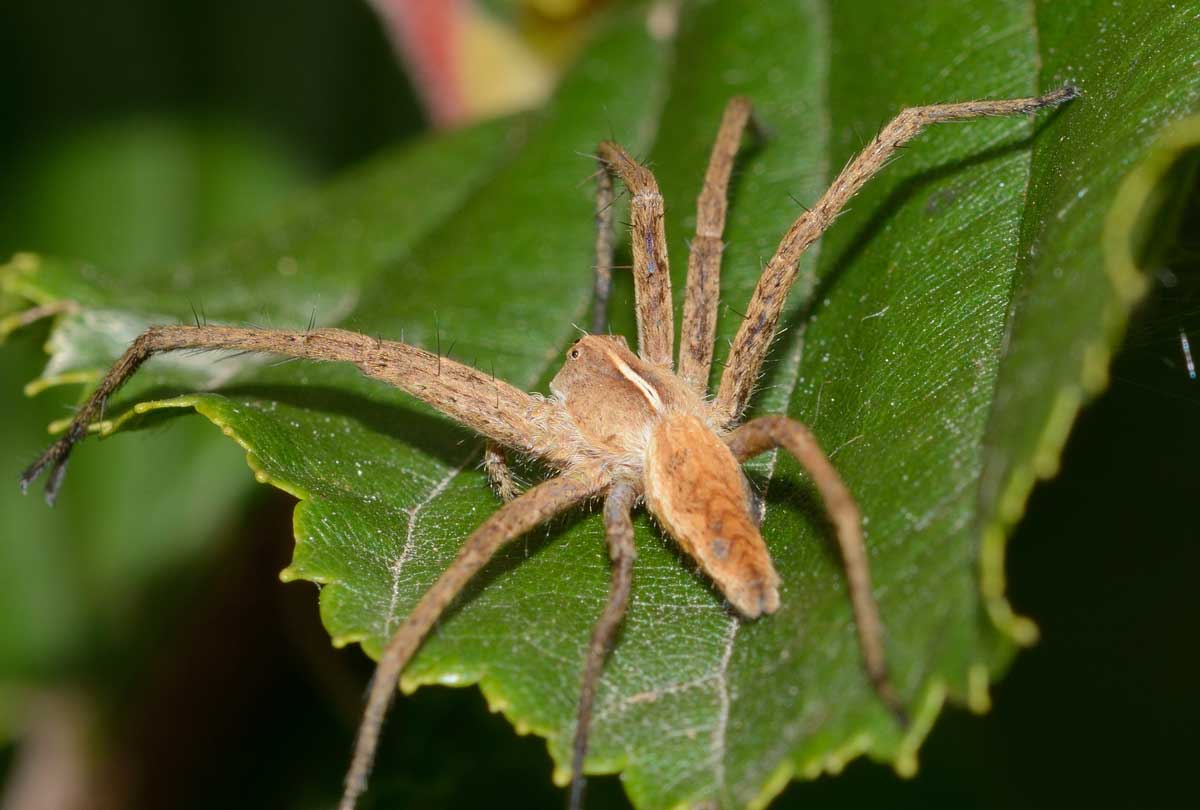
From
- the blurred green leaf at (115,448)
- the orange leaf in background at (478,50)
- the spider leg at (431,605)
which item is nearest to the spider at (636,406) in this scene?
the spider leg at (431,605)

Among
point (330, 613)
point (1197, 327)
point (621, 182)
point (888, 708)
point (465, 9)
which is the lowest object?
point (888, 708)

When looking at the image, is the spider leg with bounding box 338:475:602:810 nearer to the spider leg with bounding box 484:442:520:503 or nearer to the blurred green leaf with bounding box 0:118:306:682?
the spider leg with bounding box 484:442:520:503

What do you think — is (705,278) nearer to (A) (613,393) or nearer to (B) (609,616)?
(A) (613,393)

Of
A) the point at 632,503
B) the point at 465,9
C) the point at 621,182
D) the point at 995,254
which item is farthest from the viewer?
the point at 465,9

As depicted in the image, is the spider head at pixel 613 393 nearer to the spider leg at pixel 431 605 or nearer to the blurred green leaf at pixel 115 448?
the spider leg at pixel 431 605

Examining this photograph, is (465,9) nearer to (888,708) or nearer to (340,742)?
(340,742)

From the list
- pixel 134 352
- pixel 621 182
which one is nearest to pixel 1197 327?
pixel 621 182
